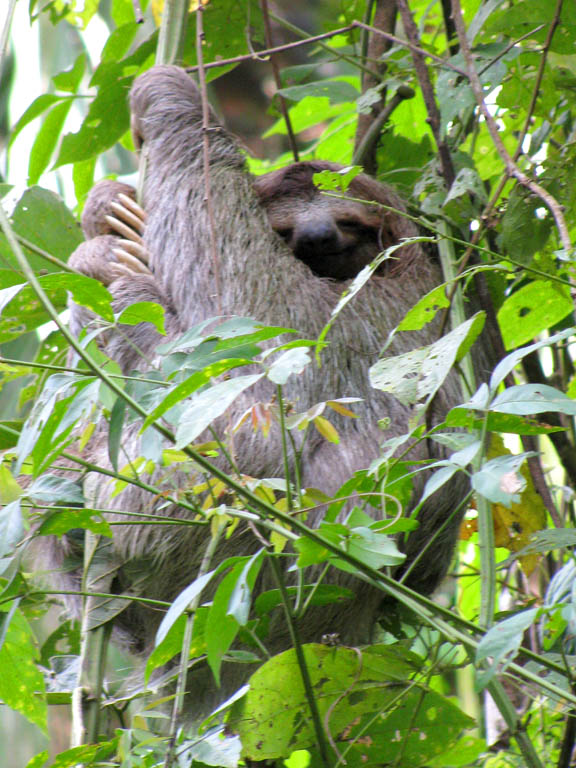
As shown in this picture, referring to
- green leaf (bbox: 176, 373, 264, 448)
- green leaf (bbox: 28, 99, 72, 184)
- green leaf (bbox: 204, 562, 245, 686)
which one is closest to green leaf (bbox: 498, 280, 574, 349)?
green leaf (bbox: 176, 373, 264, 448)

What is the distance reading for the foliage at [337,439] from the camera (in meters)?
1.85

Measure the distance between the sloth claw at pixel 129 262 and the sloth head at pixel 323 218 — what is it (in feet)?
2.31

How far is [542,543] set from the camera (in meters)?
2.31

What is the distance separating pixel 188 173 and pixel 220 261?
1.67 ft

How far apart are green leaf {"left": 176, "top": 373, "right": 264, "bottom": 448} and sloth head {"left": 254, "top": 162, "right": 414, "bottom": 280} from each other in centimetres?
240

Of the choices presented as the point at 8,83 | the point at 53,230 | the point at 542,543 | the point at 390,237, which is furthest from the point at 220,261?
the point at 8,83

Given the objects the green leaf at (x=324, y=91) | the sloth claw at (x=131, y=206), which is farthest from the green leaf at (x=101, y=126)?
the green leaf at (x=324, y=91)

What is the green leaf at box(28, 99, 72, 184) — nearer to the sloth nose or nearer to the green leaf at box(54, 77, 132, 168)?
the green leaf at box(54, 77, 132, 168)

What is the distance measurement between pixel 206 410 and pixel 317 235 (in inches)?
98.0

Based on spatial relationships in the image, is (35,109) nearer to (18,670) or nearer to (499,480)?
(18,670)

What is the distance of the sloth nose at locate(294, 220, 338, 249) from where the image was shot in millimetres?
4074

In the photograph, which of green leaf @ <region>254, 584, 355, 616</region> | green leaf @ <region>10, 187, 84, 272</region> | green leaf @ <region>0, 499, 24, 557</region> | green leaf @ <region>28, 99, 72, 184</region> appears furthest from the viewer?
green leaf @ <region>28, 99, 72, 184</region>

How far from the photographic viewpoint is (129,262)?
3.93 metres

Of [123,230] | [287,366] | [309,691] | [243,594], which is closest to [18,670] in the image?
[309,691]
